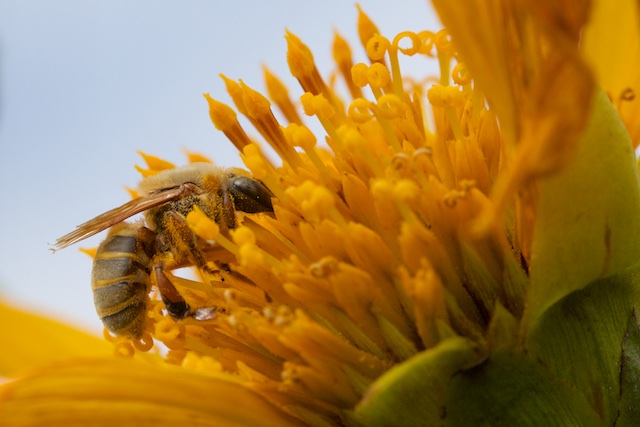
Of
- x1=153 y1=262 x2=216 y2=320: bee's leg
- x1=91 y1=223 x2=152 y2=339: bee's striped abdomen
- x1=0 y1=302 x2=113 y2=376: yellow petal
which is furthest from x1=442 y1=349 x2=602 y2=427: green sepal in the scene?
x1=0 y1=302 x2=113 y2=376: yellow petal

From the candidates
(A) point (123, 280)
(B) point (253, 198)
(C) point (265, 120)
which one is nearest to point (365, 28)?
(C) point (265, 120)

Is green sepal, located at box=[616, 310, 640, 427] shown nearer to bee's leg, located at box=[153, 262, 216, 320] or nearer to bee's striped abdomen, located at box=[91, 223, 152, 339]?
bee's leg, located at box=[153, 262, 216, 320]

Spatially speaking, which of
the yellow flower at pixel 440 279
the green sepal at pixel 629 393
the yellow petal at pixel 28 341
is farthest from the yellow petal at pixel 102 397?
the yellow petal at pixel 28 341

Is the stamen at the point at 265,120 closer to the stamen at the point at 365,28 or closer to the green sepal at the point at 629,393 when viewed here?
the stamen at the point at 365,28

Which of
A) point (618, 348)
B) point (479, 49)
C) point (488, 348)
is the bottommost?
point (618, 348)

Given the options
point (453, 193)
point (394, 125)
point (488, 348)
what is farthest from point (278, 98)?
point (488, 348)

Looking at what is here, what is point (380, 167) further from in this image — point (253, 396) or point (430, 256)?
point (253, 396)

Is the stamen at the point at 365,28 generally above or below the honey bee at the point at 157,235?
above
